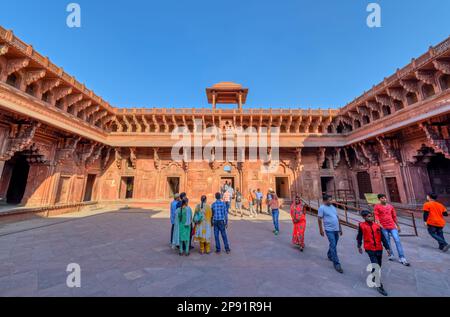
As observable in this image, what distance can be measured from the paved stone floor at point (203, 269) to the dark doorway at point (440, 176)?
23.7 ft

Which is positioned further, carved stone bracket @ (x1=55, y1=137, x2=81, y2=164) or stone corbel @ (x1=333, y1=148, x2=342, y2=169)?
stone corbel @ (x1=333, y1=148, x2=342, y2=169)

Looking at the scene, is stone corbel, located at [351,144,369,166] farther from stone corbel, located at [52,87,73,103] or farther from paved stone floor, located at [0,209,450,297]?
stone corbel, located at [52,87,73,103]

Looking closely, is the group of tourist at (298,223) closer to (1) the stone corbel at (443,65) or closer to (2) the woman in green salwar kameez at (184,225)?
(2) the woman in green salwar kameez at (184,225)

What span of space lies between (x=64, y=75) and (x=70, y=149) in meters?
4.32

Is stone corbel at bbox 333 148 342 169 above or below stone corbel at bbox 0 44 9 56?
below

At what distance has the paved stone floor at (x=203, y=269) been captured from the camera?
2.68 meters

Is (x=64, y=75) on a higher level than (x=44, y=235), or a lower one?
higher

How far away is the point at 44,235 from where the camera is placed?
18.9 ft

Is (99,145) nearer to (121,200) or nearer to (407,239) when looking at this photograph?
(121,200)

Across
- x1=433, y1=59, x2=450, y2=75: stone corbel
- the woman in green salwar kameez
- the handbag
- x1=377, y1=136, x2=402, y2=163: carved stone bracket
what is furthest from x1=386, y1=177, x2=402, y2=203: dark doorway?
the woman in green salwar kameez

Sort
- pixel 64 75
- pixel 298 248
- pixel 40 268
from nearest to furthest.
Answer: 1. pixel 40 268
2. pixel 298 248
3. pixel 64 75

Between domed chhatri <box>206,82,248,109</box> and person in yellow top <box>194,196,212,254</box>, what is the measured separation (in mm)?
12338

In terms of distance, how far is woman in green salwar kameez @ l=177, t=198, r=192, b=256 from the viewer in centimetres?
420
